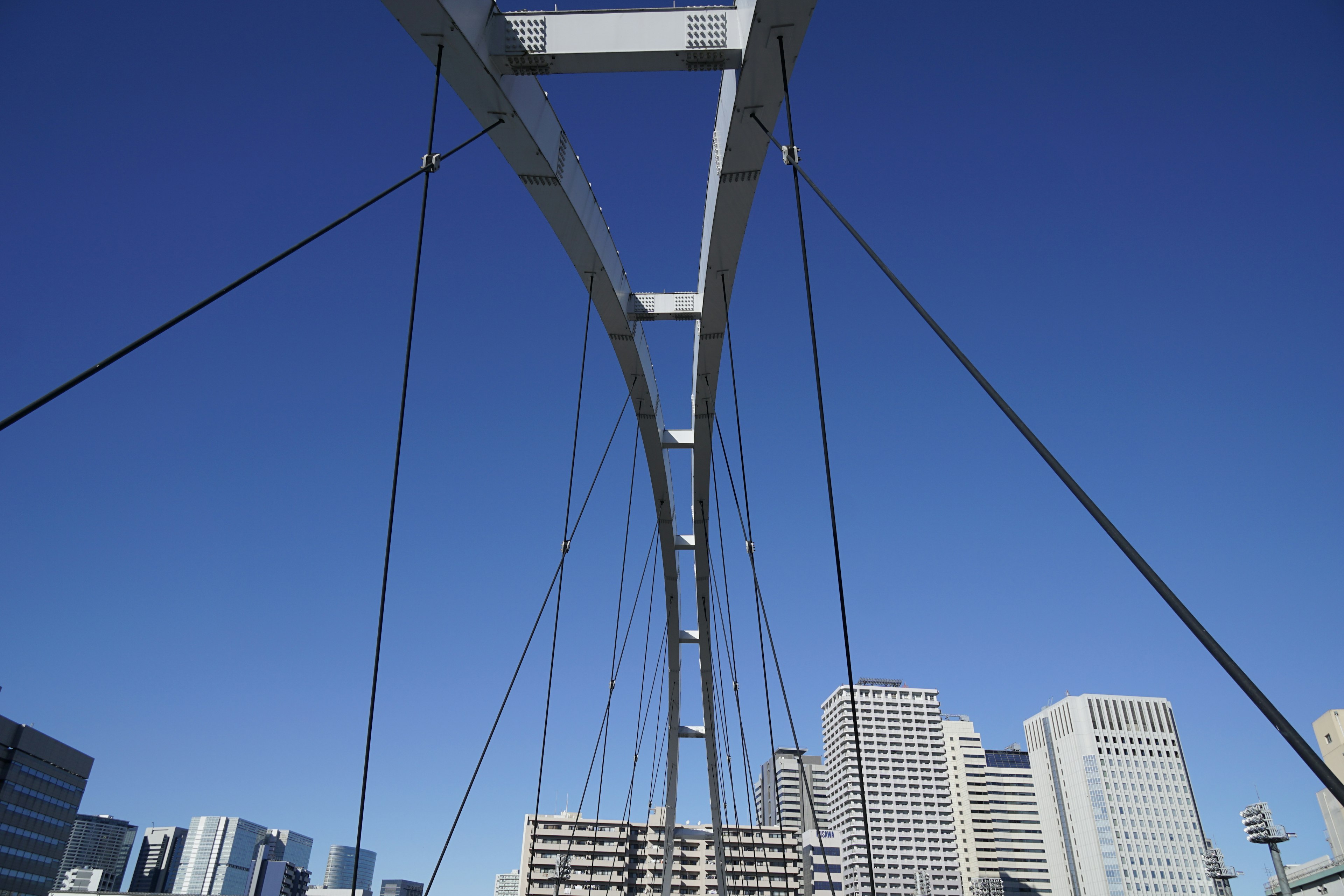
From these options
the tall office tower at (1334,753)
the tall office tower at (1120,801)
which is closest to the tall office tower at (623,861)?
the tall office tower at (1334,753)

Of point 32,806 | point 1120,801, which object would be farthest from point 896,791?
point 32,806

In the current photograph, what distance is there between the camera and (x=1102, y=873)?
118 meters

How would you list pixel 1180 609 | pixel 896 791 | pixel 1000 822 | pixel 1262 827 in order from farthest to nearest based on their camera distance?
1. pixel 896 791
2. pixel 1000 822
3. pixel 1262 827
4. pixel 1180 609

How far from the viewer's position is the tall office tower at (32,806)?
65.4m

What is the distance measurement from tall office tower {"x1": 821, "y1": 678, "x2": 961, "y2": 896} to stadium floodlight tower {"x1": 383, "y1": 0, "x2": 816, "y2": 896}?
135m

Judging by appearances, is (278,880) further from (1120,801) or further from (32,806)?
(1120,801)

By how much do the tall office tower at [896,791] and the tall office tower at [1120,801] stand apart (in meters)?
21.5

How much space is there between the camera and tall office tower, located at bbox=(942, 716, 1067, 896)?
13275cm

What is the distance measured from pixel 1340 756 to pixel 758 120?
73.2 metres

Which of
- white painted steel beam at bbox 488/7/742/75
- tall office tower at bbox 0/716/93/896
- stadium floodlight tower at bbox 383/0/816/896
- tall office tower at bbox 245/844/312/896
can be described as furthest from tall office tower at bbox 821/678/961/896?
white painted steel beam at bbox 488/7/742/75

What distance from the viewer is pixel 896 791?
15500cm

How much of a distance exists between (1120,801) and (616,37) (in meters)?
142

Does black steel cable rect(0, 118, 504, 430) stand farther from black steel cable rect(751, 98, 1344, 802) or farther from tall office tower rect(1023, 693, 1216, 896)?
tall office tower rect(1023, 693, 1216, 896)

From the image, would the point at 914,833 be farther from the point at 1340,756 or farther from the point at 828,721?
the point at 1340,756
